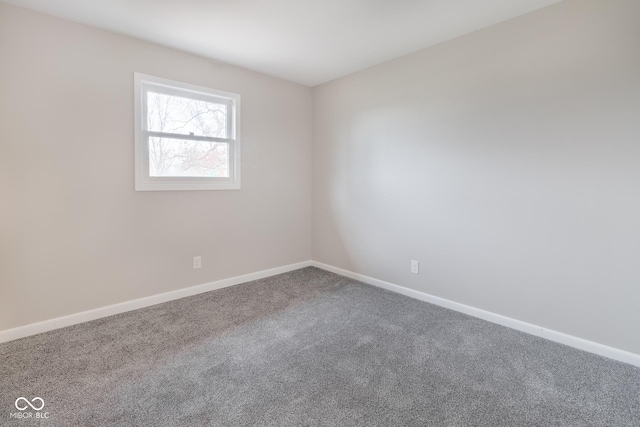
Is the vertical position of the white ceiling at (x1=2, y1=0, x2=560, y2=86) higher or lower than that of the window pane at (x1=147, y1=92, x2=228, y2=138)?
higher

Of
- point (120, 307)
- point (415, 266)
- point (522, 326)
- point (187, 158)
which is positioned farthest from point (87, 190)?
point (522, 326)

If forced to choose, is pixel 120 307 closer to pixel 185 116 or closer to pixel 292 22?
pixel 185 116

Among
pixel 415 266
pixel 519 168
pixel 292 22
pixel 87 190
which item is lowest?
pixel 415 266

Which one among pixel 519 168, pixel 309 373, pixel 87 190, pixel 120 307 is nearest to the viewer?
pixel 309 373

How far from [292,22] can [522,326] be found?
3000 mm

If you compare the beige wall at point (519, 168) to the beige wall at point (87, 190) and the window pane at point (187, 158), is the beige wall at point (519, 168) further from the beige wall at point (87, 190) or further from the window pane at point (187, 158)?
the beige wall at point (87, 190)

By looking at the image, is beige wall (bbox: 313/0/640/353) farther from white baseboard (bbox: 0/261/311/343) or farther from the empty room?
white baseboard (bbox: 0/261/311/343)

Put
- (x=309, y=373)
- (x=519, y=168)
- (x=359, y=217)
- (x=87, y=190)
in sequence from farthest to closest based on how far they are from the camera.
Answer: (x=359, y=217) < (x=87, y=190) < (x=519, y=168) < (x=309, y=373)

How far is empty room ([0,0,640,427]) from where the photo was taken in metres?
1.75

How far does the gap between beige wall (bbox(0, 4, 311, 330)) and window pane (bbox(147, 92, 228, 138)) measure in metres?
0.20

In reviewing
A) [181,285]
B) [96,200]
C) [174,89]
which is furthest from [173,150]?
[181,285]

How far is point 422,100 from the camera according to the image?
2941mm

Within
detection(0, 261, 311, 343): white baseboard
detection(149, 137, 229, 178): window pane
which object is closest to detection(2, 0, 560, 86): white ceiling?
detection(149, 137, 229, 178): window pane

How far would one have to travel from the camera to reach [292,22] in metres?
2.42
